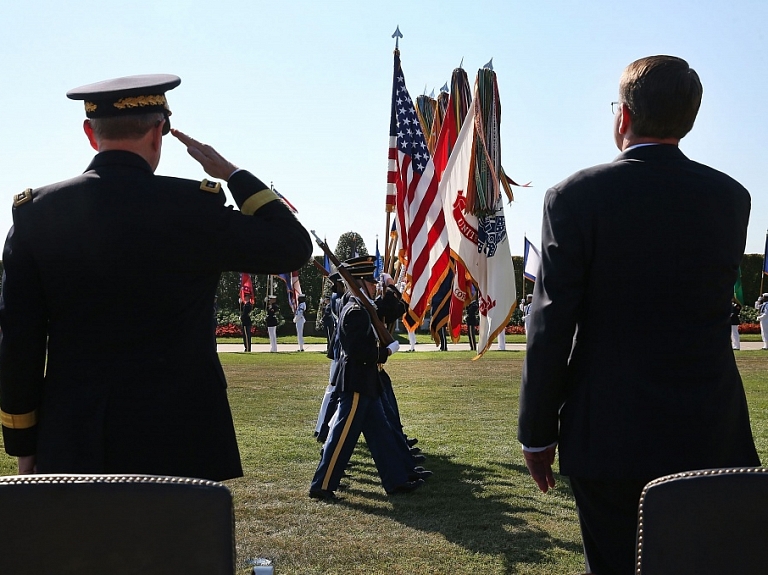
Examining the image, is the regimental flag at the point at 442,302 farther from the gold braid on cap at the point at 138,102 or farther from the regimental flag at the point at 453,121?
the gold braid on cap at the point at 138,102

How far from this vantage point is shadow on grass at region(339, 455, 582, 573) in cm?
550

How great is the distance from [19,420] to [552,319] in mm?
1656

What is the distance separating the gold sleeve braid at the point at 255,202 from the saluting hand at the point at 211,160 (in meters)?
0.13

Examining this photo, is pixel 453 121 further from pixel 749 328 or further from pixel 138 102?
pixel 749 328

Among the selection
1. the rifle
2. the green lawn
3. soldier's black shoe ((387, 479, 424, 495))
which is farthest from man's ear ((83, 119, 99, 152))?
soldier's black shoe ((387, 479, 424, 495))

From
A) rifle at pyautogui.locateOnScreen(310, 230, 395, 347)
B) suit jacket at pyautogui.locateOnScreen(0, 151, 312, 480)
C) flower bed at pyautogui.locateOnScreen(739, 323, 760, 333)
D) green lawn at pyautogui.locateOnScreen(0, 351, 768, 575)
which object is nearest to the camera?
suit jacket at pyautogui.locateOnScreen(0, 151, 312, 480)

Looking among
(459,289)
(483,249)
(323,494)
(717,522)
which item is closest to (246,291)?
(459,289)

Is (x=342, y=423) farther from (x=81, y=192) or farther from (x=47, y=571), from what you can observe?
(x=47, y=571)

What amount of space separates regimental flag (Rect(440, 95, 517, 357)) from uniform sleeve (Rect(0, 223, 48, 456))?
287 inches

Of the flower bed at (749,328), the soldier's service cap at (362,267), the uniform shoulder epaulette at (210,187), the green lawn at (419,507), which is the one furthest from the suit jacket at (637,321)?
the flower bed at (749,328)

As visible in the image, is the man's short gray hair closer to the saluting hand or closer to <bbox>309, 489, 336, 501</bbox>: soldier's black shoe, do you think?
the saluting hand

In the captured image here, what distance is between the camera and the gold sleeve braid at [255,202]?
8.88ft

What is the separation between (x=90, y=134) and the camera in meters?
2.75

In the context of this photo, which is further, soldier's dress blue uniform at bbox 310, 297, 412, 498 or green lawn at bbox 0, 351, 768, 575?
soldier's dress blue uniform at bbox 310, 297, 412, 498
